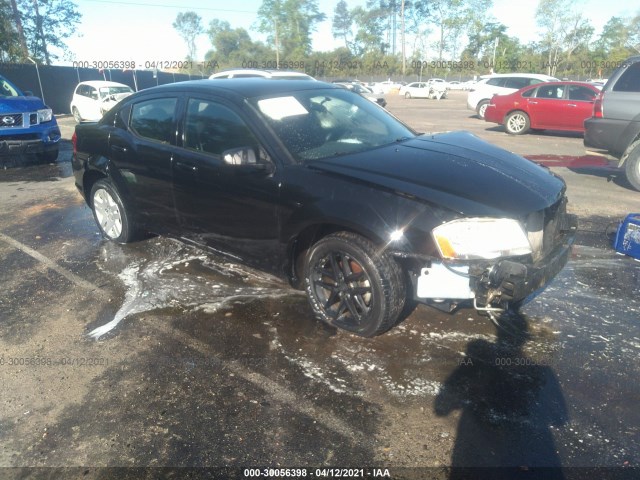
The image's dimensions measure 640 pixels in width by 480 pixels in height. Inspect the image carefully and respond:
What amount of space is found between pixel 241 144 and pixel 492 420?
2.53m

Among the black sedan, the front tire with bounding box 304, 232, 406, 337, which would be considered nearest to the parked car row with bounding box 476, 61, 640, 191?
the black sedan

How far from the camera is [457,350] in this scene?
3.30 meters

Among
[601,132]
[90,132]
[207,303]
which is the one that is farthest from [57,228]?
[601,132]

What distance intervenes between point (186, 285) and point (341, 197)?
1.87 meters

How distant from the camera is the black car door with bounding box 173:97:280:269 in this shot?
141 inches

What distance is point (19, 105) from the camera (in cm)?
950

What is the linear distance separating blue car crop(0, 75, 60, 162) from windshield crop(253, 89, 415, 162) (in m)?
7.73

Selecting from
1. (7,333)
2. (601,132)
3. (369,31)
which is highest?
(369,31)

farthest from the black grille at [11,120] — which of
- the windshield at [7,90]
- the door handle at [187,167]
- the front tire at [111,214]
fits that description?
the door handle at [187,167]

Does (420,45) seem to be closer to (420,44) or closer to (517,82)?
(420,44)

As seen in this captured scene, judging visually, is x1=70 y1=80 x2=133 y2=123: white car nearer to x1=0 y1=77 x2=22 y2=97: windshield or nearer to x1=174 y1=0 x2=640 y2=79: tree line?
x1=0 y1=77 x2=22 y2=97: windshield

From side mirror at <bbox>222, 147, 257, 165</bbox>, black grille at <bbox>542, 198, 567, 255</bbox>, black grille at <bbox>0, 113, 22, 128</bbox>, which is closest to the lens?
black grille at <bbox>542, 198, 567, 255</bbox>

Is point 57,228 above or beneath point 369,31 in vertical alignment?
beneath

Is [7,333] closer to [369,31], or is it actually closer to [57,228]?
[57,228]
